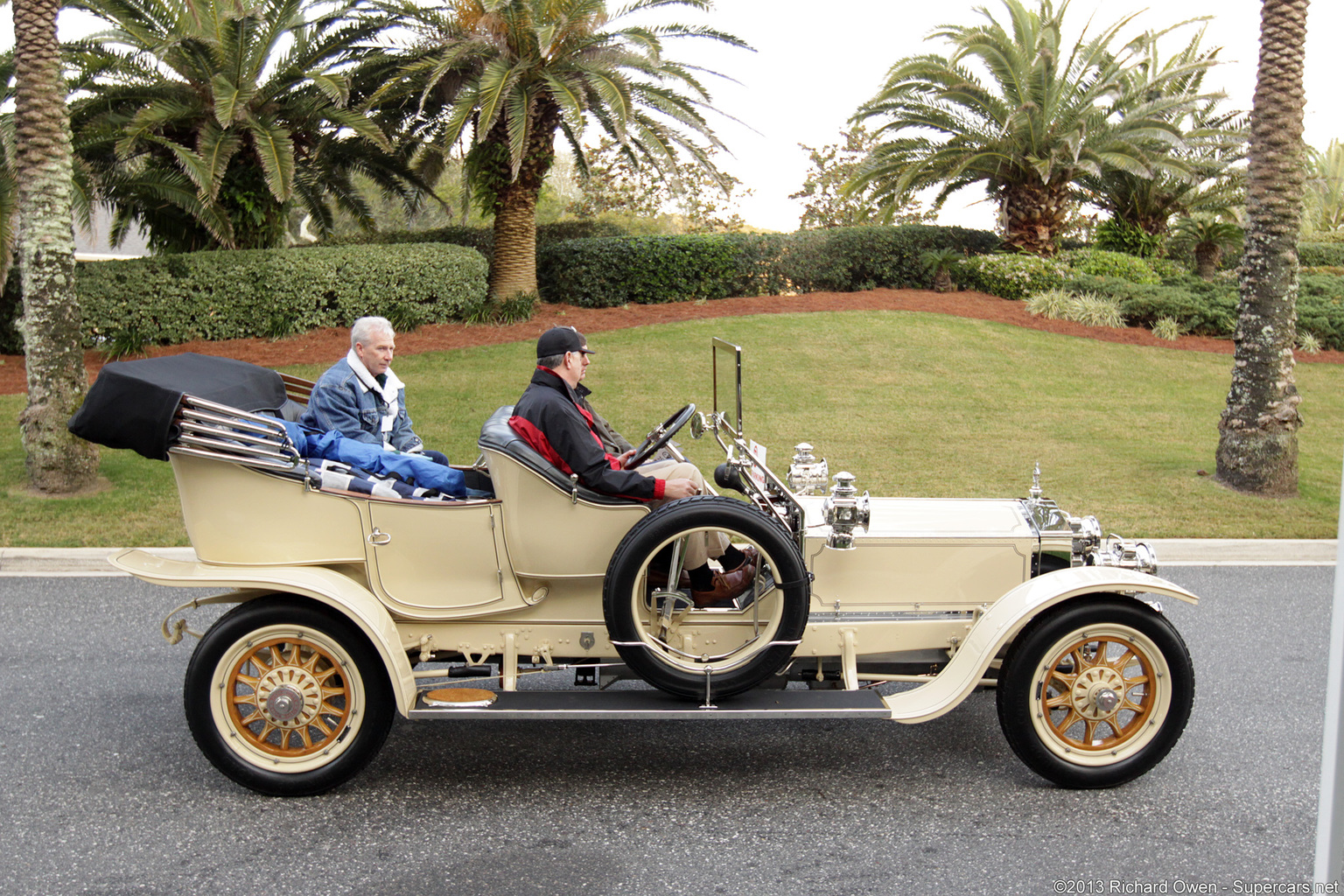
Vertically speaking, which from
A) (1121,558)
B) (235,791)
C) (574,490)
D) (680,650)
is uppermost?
(574,490)

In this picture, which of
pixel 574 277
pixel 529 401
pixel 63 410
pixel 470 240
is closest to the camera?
pixel 529 401

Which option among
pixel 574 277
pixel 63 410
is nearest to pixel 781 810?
pixel 63 410

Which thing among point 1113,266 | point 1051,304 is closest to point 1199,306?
point 1113,266

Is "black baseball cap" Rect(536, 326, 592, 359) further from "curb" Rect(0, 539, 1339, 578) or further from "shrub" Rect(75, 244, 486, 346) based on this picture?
"shrub" Rect(75, 244, 486, 346)

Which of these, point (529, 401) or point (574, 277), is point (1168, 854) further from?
point (574, 277)

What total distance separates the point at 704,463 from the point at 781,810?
6.41 m

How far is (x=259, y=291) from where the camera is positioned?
1413 centimetres

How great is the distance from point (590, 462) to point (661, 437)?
302mm

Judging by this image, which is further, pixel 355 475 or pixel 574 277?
pixel 574 277

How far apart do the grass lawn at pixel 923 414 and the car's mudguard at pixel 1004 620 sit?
4.77 meters

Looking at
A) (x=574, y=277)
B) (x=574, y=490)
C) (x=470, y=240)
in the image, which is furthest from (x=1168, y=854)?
(x=470, y=240)

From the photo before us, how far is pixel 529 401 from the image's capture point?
4.23 meters

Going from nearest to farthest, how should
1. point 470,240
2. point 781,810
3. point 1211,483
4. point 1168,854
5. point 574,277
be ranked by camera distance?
point 1168,854, point 781,810, point 1211,483, point 574,277, point 470,240

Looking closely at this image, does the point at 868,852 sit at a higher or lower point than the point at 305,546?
lower
